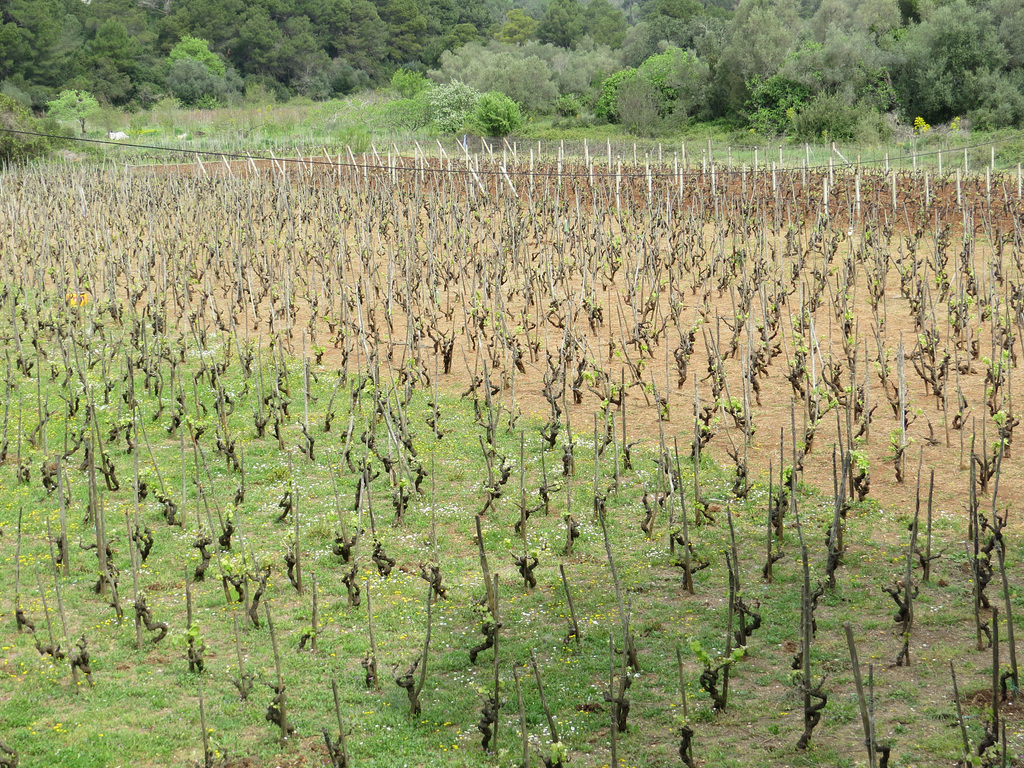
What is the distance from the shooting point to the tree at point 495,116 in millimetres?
32188

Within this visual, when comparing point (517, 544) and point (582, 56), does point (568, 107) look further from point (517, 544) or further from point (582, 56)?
point (517, 544)

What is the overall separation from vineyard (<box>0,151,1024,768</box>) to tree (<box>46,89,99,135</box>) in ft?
102

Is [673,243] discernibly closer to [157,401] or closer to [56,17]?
[157,401]

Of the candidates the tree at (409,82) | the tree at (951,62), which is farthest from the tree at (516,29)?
the tree at (951,62)

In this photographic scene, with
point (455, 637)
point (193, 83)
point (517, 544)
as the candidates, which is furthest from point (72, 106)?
point (455, 637)

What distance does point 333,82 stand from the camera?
59.8 m

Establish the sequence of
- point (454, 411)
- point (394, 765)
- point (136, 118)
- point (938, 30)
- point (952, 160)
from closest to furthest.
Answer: point (394, 765) < point (454, 411) < point (952, 160) < point (938, 30) < point (136, 118)

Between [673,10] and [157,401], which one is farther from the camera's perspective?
[673,10]

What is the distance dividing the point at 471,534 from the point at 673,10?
5425 centimetres

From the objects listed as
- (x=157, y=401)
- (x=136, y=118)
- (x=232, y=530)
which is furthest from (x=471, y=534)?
(x=136, y=118)

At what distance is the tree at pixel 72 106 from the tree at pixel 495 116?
60.4 ft

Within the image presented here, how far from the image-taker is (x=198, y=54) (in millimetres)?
56906

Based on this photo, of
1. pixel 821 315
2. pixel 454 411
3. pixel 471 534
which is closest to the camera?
pixel 471 534

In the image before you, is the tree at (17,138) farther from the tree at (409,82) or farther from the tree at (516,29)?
the tree at (516,29)
